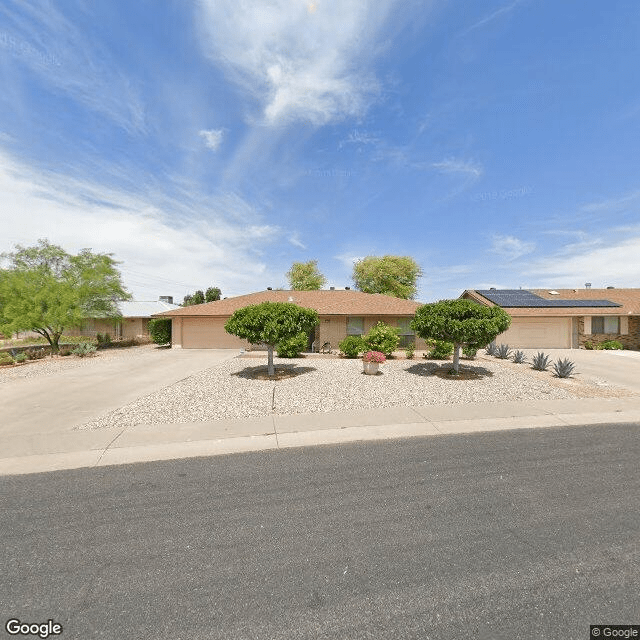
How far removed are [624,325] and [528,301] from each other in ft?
19.9

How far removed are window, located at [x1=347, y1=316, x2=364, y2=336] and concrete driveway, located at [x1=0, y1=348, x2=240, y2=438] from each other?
28.6ft

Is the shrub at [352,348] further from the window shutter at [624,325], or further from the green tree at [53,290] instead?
the window shutter at [624,325]

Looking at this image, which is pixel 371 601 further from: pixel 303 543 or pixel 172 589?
pixel 172 589

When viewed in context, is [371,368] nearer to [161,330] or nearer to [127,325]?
[161,330]

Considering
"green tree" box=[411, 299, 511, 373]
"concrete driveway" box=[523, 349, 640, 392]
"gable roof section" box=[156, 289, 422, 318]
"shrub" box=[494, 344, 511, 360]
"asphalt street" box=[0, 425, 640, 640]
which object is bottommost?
"asphalt street" box=[0, 425, 640, 640]

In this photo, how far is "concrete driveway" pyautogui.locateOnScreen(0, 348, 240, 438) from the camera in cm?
722

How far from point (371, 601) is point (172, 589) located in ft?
5.64

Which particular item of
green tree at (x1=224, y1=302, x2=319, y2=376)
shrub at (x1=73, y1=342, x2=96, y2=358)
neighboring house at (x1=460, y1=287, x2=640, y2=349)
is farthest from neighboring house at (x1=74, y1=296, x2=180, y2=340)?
neighboring house at (x1=460, y1=287, x2=640, y2=349)

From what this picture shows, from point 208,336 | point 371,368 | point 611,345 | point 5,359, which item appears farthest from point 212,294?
point 611,345

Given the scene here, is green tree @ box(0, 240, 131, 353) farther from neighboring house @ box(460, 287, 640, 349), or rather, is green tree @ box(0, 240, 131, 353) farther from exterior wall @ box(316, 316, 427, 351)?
neighboring house @ box(460, 287, 640, 349)

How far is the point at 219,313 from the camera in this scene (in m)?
20.9

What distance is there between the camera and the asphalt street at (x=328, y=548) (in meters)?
2.37

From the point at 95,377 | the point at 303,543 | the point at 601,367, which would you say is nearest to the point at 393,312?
the point at 601,367

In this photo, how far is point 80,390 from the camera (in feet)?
33.2
